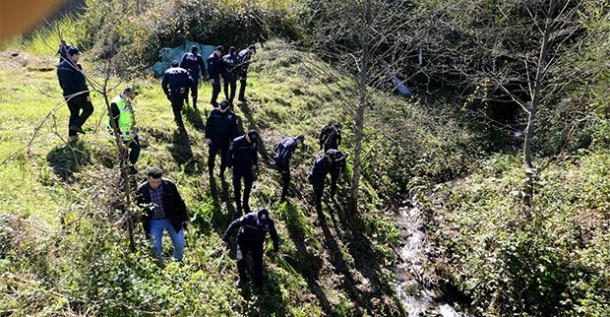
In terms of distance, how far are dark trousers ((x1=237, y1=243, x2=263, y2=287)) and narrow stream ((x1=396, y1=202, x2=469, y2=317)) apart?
3.77 m

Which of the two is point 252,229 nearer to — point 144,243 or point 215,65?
point 144,243

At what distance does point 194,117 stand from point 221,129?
124 inches

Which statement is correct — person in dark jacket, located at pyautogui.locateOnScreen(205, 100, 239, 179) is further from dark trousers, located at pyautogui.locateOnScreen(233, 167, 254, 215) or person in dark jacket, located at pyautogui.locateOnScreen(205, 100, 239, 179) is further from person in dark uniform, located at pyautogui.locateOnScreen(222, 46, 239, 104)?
person in dark uniform, located at pyautogui.locateOnScreen(222, 46, 239, 104)

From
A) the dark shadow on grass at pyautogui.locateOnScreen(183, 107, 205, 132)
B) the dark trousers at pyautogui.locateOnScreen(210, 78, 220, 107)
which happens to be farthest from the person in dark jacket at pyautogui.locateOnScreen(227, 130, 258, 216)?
the dark trousers at pyautogui.locateOnScreen(210, 78, 220, 107)

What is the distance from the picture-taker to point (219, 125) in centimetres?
869

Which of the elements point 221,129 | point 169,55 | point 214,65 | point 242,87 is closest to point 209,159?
point 221,129

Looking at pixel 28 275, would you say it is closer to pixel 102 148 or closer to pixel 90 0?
pixel 102 148

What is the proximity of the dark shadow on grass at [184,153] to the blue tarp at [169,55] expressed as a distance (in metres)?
6.47

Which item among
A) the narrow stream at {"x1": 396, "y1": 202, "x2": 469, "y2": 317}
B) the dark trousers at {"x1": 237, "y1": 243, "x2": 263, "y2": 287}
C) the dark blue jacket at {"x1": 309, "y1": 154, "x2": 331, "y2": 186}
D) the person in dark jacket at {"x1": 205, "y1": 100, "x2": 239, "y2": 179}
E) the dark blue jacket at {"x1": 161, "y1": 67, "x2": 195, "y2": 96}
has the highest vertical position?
the dark blue jacket at {"x1": 161, "y1": 67, "x2": 195, "y2": 96}

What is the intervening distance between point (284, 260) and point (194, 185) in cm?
255

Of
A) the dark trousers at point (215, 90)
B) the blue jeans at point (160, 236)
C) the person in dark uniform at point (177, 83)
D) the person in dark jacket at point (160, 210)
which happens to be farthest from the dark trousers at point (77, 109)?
the dark trousers at point (215, 90)

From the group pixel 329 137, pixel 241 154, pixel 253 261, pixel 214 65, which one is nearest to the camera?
pixel 253 261

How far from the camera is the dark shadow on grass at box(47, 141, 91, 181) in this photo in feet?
25.2

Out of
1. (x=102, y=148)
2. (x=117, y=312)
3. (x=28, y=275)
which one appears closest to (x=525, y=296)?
(x=117, y=312)
